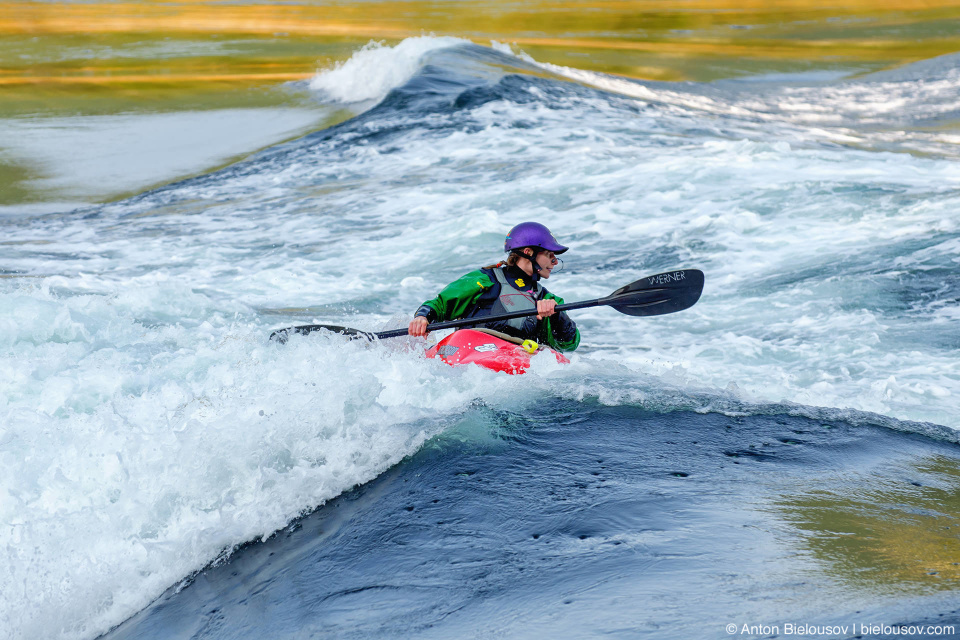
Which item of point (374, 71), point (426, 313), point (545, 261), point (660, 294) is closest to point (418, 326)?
point (426, 313)

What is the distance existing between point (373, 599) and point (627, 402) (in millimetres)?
1837

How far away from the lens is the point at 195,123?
15.7 m

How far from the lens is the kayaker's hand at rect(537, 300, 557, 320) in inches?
185

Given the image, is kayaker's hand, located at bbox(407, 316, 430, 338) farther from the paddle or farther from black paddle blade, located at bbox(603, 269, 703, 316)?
black paddle blade, located at bbox(603, 269, 703, 316)

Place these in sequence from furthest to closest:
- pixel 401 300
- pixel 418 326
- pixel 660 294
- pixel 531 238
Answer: pixel 401 300 < pixel 660 294 < pixel 531 238 < pixel 418 326

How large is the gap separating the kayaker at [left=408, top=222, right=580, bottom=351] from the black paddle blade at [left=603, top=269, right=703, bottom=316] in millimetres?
457

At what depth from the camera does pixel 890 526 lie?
265cm

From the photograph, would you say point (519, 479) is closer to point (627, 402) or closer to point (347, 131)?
point (627, 402)

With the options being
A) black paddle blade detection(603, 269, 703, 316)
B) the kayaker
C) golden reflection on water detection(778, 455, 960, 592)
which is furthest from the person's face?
golden reflection on water detection(778, 455, 960, 592)

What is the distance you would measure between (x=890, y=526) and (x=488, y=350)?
2284 millimetres

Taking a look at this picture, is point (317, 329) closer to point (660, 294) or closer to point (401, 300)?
point (660, 294)

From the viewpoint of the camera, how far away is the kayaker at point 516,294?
189 inches

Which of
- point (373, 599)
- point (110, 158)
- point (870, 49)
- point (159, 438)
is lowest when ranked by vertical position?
point (373, 599)

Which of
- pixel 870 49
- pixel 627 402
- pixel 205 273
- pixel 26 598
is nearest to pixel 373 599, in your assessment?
pixel 26 598
